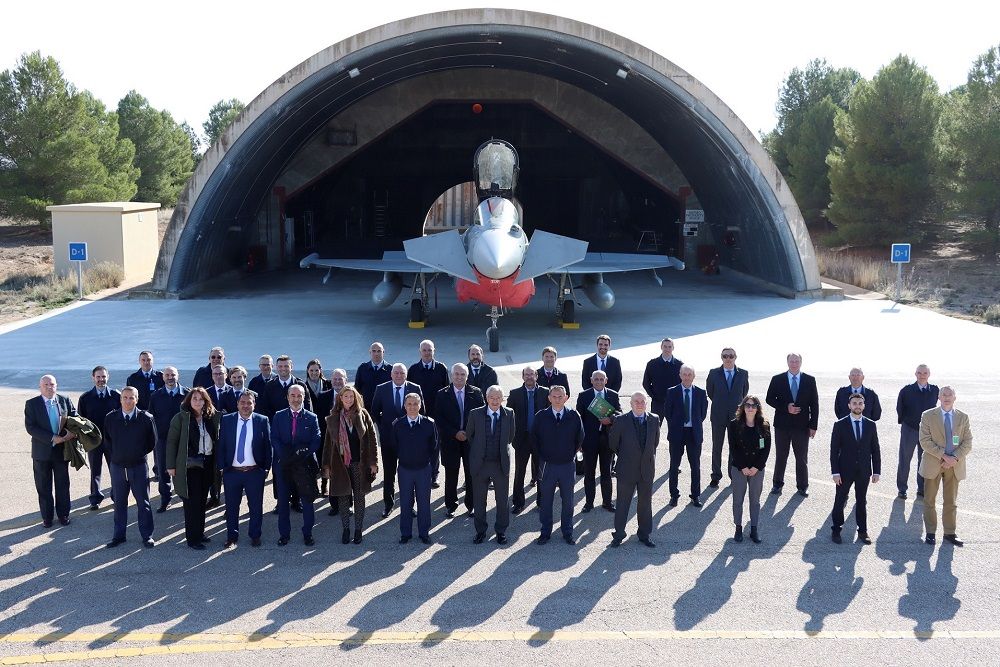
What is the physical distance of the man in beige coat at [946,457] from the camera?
8.55 metres

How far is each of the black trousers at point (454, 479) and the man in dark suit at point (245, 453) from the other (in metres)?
1.90

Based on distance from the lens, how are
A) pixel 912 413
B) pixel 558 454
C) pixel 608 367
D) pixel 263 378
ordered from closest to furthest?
pixel 558 454, pixel 912 413, pixel 263 378, pixel 608 367

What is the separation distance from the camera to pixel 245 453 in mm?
8320

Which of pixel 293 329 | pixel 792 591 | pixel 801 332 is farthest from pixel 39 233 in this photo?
pixel 792 591

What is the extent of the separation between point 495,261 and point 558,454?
9.76 metres

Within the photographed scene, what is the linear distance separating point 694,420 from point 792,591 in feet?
8.32

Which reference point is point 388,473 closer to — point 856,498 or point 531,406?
point 531,406

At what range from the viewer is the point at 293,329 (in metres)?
20.9

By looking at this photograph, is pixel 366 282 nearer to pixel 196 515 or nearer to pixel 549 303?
pixel 549 303

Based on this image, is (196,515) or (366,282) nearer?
(196,515)

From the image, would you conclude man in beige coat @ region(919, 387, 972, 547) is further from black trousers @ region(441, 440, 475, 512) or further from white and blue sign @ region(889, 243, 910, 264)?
white and blue sign @ region(889, 243, 910, 264)

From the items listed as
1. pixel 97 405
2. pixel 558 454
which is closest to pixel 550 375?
pixel 558 454

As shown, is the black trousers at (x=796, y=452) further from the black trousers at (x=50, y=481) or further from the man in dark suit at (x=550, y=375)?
the black trousers at (x=50, y=481)

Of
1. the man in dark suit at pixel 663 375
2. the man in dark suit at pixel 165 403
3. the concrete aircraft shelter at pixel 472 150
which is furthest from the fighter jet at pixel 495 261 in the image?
the man in dark suit at pixel 165 403
